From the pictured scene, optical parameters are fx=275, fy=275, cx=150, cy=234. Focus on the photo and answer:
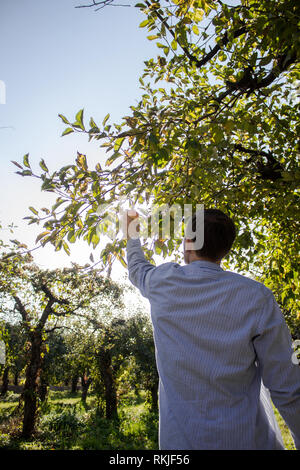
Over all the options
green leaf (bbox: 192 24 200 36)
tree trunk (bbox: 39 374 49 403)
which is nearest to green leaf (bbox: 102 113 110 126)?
green leaf (bbox: 192 24 200 36)

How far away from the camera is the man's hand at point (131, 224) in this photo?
1.92 metres

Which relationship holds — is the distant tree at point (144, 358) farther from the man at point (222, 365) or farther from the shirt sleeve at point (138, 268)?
the man at point (222, 365)

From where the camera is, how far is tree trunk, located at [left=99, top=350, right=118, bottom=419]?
13.9 metres

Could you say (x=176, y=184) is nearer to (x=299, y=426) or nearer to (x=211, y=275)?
(x=211, y=275)

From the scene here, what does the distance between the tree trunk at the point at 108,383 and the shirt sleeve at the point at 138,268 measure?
14086 millimetres

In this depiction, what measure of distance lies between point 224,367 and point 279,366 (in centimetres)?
22

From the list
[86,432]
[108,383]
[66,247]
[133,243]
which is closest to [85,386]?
[108,383]

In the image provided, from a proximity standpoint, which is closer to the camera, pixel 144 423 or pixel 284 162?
pixel 284 162

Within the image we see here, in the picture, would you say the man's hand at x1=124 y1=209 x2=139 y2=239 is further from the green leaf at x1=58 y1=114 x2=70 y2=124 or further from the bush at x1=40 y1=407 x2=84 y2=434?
the bush at x1=40 y1=407 x2=84 y2=434

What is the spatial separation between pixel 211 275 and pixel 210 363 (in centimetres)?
39

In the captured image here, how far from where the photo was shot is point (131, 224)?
1.94m

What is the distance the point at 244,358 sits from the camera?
1.17 meters

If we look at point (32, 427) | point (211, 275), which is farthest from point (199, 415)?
point (32, 427)

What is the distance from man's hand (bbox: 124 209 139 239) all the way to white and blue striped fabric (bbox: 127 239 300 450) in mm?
677
